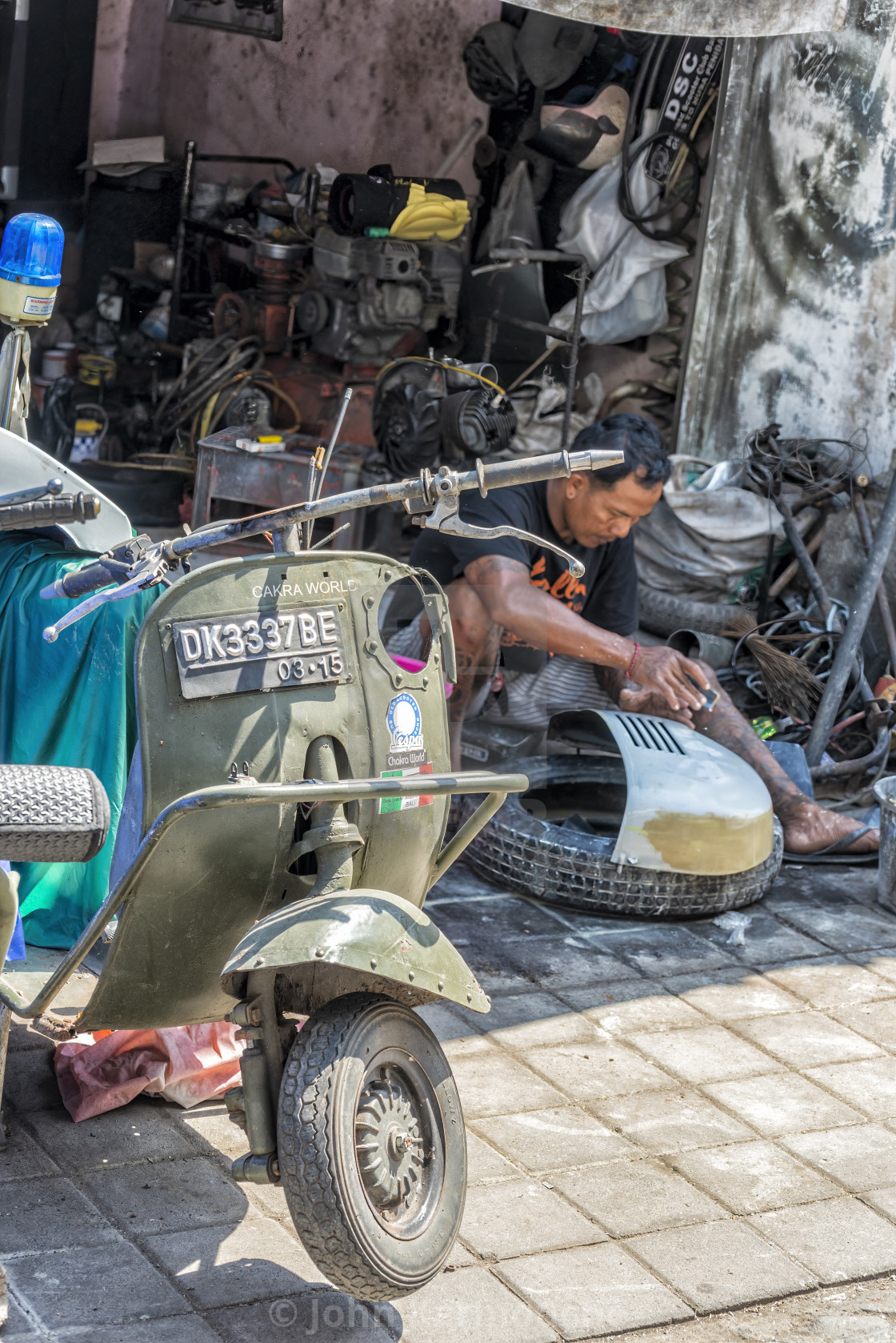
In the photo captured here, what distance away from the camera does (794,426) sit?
7.27 m

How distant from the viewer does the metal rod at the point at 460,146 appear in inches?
335

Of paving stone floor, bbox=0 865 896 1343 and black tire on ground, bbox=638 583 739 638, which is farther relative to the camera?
black tire on ground, bbox=638 583 739 638

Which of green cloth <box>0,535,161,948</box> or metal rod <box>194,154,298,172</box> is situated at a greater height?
metal rod <box>194,154,298,172</box>

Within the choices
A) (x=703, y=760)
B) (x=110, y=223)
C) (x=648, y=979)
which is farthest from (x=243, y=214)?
(x=648, y=979)

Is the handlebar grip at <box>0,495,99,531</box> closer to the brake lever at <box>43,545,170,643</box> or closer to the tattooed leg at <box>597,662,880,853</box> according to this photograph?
the brake lever at <box>43,545,170,643</box>

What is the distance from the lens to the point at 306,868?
8.85 ft

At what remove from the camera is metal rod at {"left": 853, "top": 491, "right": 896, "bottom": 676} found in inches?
248

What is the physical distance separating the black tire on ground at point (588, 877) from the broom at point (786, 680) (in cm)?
146

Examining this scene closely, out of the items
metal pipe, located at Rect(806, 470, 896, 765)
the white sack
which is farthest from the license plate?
the white sack

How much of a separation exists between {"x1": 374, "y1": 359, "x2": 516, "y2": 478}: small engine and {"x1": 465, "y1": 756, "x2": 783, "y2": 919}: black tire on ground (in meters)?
2.53

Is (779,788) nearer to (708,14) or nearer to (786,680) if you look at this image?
(786,680)

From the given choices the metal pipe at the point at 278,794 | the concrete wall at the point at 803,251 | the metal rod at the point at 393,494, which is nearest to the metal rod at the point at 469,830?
the metal pipe at the point at 278,794

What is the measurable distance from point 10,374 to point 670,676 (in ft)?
6.84

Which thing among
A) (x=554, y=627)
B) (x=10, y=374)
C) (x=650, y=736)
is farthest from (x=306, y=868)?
(x=650, y=736)
